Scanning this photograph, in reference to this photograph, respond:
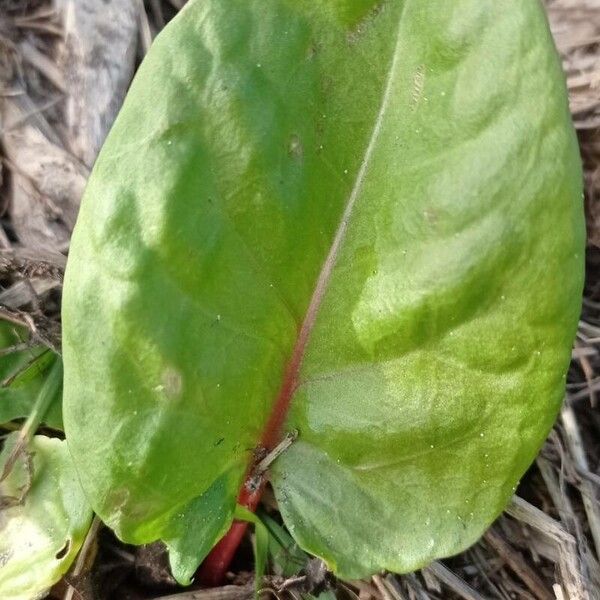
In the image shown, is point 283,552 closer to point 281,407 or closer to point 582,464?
point 281,407

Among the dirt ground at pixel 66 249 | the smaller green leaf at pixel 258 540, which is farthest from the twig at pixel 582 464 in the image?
the smaller green leaf at pixel 258 540

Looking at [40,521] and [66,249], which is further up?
[66,249]

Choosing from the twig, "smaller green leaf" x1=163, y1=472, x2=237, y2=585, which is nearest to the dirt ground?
the twig

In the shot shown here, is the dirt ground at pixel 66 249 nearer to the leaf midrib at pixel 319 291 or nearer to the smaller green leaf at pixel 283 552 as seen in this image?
the smaller green leaf at pixel 283 552

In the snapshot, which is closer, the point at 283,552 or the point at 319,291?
the point at 319,291

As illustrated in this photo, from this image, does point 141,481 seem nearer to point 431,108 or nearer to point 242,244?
point 242,244

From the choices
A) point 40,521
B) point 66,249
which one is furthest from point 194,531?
point 66,249

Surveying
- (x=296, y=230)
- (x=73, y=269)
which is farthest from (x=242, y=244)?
(x=73, y=269)
